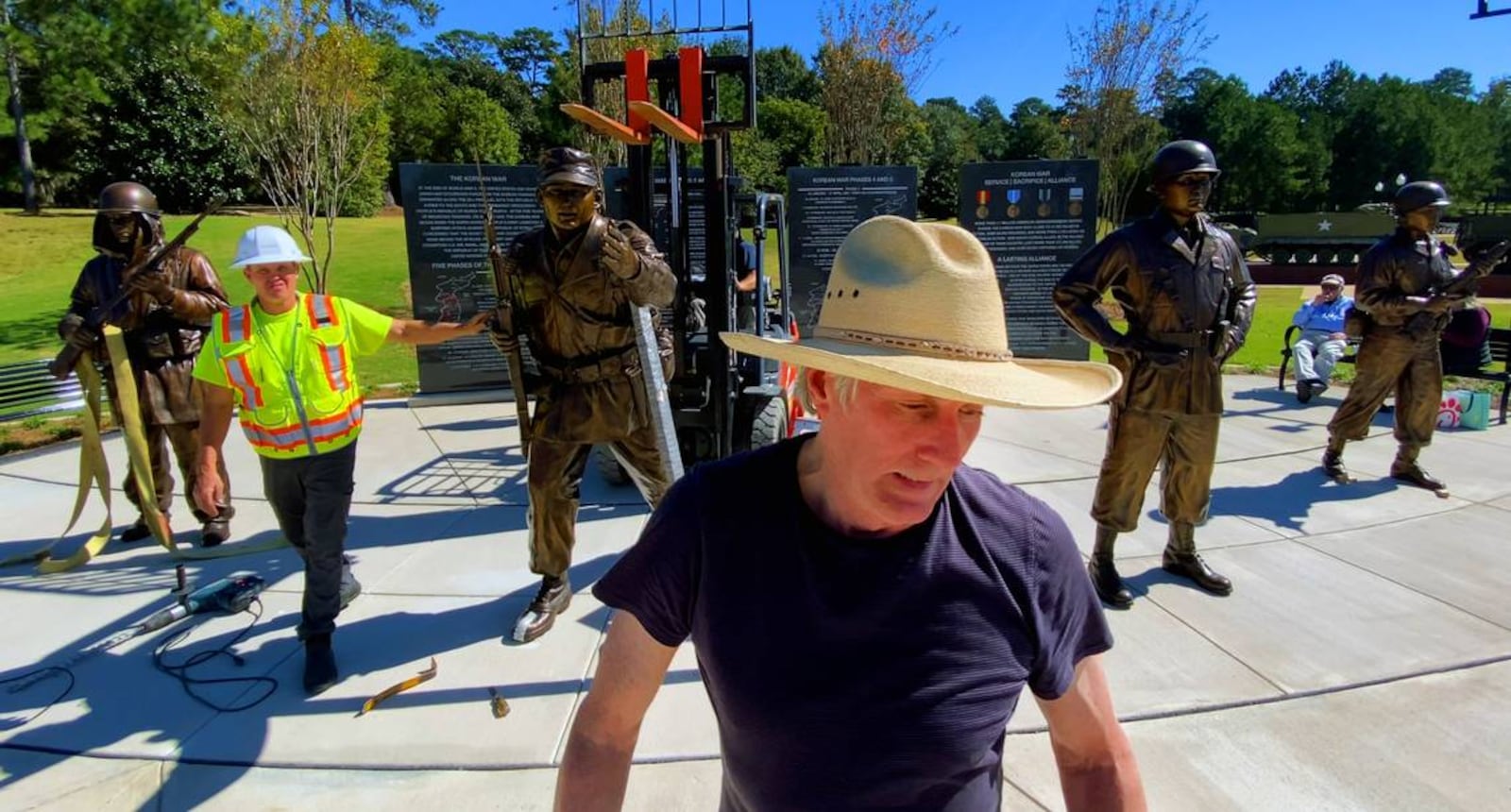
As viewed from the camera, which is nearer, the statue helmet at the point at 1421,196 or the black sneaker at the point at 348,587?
the black sneaker at the point at 348,587

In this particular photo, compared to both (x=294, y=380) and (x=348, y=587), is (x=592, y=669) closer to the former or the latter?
(x=348, y=587)

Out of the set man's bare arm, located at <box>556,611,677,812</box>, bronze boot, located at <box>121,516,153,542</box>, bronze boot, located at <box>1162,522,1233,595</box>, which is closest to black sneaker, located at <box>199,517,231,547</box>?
bronze boot, located at <box>121,516,153,542</box>

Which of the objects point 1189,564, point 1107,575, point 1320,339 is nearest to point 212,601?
point 1107,575

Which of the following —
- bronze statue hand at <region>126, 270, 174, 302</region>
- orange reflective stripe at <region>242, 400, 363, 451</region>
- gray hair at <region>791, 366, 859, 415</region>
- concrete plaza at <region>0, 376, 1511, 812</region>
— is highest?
bronze statue hand at <region>126, 270, 174, 302</region>

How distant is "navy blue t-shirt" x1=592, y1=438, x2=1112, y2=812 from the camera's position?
1.22m

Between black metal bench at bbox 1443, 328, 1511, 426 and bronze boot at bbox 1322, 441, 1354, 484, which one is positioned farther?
black metal bench at bbox 1443, 328, 1511, 426

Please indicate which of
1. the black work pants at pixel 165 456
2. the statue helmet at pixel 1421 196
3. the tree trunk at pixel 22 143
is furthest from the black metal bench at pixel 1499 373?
the tree trunk at pixel 22 143

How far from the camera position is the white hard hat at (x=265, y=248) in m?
3.04

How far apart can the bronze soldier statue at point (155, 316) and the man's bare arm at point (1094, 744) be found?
4542mm

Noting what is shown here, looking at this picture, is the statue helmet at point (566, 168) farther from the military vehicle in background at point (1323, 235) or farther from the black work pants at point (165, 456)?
the military vehicle in background at point (1323, 235)

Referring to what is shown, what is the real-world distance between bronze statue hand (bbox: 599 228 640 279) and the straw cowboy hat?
2006mm

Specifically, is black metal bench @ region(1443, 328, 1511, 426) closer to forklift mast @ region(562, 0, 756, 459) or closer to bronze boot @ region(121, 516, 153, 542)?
forklift mast @ region(562, 0, 756, 459)

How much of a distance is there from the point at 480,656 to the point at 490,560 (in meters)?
1.10

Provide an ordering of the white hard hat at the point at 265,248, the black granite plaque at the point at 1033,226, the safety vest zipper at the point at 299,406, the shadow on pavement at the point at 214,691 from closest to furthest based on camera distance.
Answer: the shadow on pavement at the point at 214,691, the white hard hat at the point at 265,248, the safety vest zipper at the point at 299,406, the black granite plaque at the point at 1033,226
